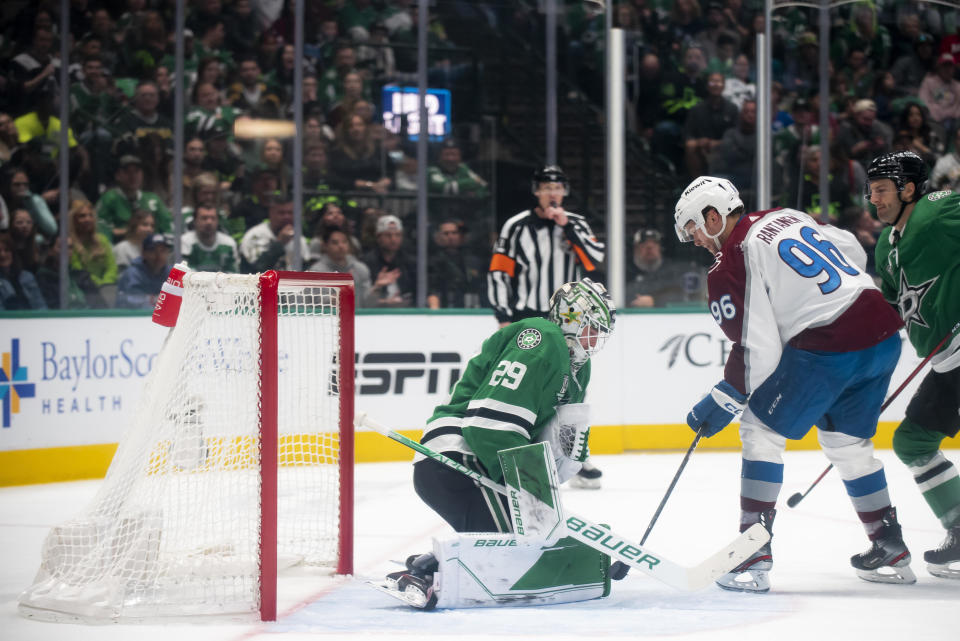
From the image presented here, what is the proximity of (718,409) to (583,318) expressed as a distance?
48cm

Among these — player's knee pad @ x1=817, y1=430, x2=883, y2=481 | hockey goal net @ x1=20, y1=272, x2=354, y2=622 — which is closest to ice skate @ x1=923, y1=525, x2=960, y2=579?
player's knee pad @ x1=817, y1=430, x2=883, y2=481

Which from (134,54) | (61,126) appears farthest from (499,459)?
(134,54)

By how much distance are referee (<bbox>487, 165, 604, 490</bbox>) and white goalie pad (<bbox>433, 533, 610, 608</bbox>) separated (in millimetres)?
2097

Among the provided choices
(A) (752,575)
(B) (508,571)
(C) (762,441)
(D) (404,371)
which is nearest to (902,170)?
(C) (762,441)

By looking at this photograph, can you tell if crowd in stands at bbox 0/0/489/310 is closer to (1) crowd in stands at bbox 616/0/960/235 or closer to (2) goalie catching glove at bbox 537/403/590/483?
(1) crowd in stands at bbox 616/0/960/235

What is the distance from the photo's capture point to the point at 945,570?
2.96 meters

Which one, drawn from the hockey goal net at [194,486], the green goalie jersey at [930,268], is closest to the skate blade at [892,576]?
the green goalie jersey at [930,268]

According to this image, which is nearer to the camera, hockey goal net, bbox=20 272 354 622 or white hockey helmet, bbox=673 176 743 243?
hockey goal net, bbox=20 272 354 622

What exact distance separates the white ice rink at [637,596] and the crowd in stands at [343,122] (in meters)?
1.95

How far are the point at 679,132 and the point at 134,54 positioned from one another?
11.0 ft

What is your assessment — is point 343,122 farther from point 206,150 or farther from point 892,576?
point 892,576

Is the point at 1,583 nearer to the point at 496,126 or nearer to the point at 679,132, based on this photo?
the point at 496,126

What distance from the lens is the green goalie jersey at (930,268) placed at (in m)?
2.99

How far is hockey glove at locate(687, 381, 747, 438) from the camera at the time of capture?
2729 millimetres
